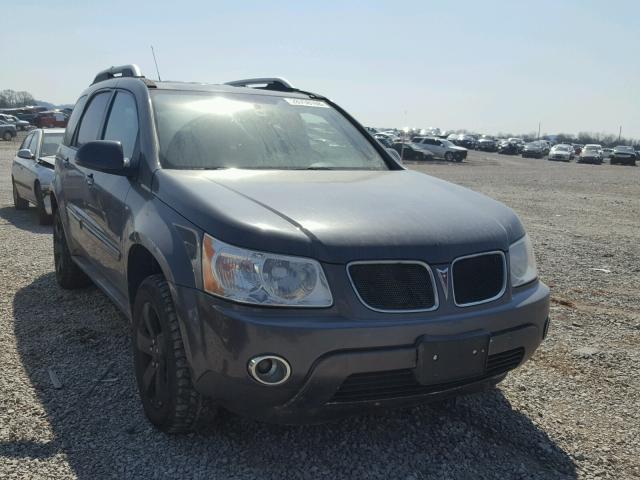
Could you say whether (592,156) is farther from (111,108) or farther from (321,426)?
(321,426)

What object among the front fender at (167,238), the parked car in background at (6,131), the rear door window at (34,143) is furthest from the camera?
the parked car in background at (6,131)

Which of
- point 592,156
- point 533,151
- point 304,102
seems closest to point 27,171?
point 304,102

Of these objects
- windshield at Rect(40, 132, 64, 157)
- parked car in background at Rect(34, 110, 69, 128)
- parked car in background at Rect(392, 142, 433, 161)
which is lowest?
parked car in background at Rect(392, 142, 433, 161)

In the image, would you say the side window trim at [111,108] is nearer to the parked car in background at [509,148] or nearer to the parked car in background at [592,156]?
the parked car in background at [592,156]

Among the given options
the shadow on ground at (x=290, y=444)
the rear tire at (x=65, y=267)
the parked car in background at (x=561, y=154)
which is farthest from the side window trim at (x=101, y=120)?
the parked car in background at (x=561, y=154)

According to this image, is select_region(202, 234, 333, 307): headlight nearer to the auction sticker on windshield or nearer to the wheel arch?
the wheel arch

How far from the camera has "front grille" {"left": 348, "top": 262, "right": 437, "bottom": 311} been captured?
245 cm

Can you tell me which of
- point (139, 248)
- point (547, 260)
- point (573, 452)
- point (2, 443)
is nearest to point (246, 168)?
point (139, 248)

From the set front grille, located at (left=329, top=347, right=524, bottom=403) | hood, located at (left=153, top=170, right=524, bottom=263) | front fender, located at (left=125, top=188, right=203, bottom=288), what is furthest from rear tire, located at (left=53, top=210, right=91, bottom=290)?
front grille, located at (left=329, top=347, right=524, bottom=403)

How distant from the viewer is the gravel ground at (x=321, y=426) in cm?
275

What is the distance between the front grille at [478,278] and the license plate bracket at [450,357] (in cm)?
17

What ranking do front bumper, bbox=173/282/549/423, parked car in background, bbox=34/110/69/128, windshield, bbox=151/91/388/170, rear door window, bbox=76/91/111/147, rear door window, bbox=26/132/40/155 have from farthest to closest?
parked car in background, bbox=34/110/69/128 → rear door window, bbox=26/132/40/155 → rear door window, bbox=76/91/111/147 → windshield, bbox=151/91/388/170 → front bumper, bbox=173/282/549/423

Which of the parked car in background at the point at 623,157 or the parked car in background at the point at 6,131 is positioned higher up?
the parked car in background at the point at 6,131

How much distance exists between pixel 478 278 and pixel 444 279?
0.77ft
